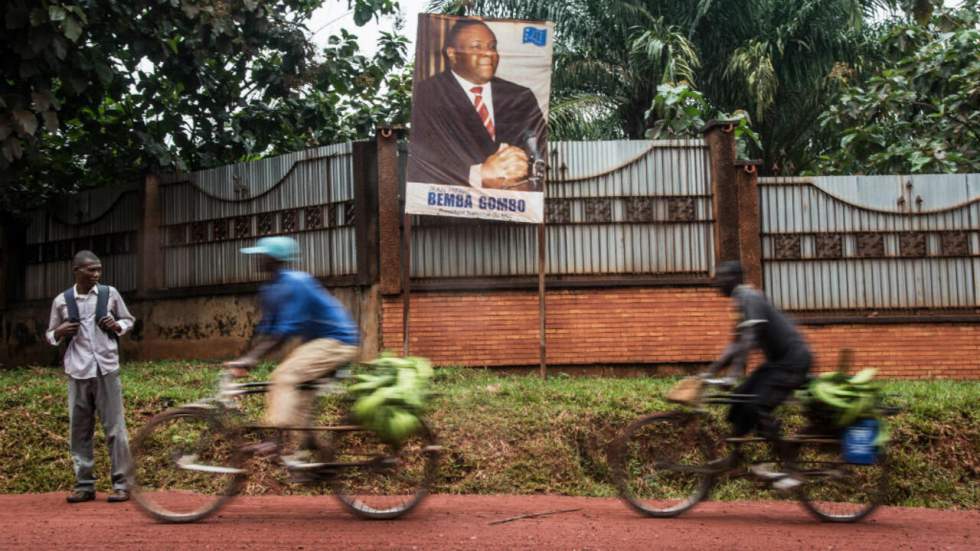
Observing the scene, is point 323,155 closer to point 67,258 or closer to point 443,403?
point 443,403

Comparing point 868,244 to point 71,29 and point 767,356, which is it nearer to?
point 767,356

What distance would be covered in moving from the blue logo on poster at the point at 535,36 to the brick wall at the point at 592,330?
9.22 ft

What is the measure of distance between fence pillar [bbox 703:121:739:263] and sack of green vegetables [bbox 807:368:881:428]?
518 cm

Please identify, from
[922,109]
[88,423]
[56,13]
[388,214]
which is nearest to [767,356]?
[88,423]

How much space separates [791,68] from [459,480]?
15.9 metres

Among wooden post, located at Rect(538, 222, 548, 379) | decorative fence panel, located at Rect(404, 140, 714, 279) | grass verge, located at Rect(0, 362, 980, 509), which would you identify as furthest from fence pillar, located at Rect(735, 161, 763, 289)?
wooden post, located at Rect(538, 222, 548, 379)

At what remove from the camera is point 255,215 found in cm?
1222

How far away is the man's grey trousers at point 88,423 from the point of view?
7.04 metres

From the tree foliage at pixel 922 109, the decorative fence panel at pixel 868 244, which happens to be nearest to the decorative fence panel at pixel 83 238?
the decorative fence panel at pixel 868 244

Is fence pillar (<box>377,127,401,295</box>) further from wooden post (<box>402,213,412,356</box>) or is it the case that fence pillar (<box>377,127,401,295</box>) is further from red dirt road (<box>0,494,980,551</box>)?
red dirt road (<box>0,494,980,551</box>)

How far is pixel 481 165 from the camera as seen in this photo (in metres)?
10.5

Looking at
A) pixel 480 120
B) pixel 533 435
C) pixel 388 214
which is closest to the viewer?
pixel 533 435

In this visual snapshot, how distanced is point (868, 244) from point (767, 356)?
6.32 metres

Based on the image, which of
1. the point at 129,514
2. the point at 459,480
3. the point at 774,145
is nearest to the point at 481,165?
the point at 459,480
